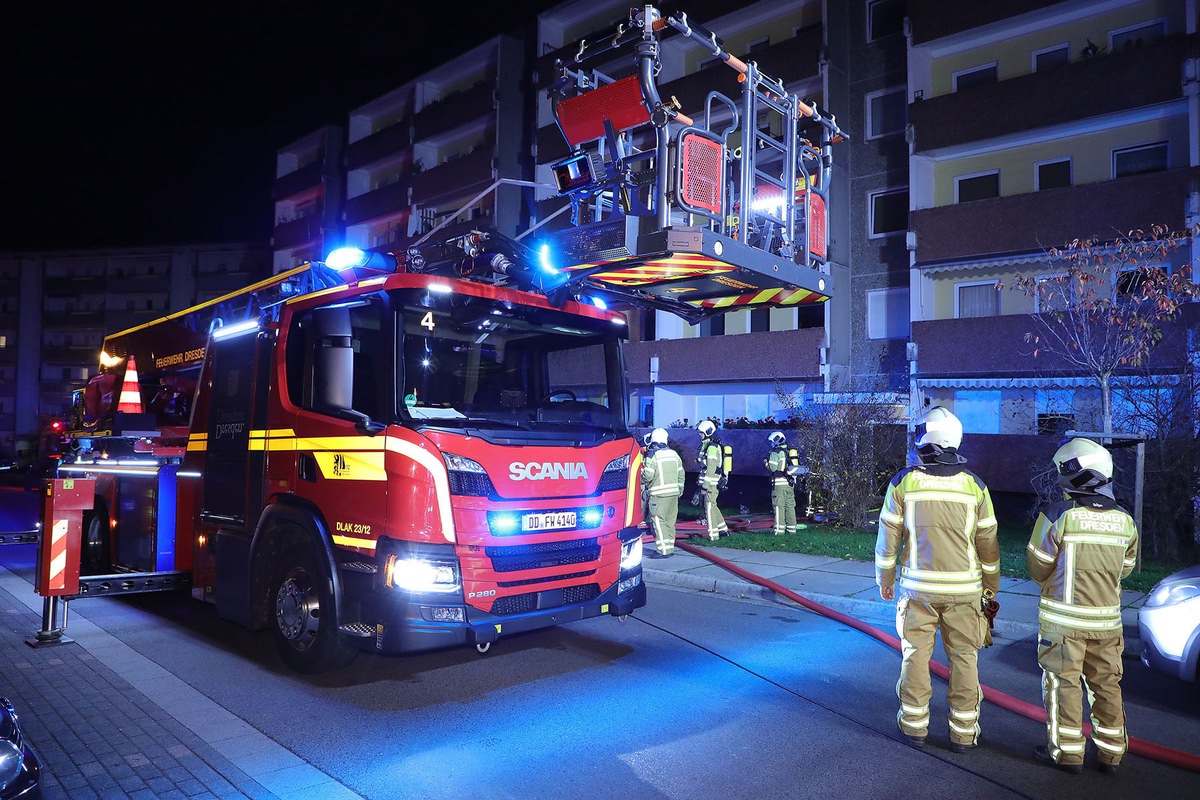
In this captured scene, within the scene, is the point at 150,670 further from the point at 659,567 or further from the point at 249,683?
the point at 659,567

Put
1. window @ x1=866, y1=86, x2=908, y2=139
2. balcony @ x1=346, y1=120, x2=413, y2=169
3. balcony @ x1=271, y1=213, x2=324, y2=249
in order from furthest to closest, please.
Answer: balcony @ x1=271, y1=213, x2=324, y2=249
balcony @ x1=346, y1=120, x2=413, y2=169
window @ x1=866, y1=86, x2=908, y2=139

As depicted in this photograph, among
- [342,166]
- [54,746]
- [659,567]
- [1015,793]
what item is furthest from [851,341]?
[342,166]

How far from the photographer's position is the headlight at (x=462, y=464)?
4.97 metres

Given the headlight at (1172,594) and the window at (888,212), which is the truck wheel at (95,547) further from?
the window at (888,212)

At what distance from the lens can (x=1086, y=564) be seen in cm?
418

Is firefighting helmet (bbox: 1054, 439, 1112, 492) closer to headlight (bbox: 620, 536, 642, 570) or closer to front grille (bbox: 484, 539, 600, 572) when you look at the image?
headlight (bbox: 620, 536, 642, 570)

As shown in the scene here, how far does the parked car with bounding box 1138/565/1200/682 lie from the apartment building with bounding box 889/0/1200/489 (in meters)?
12.2

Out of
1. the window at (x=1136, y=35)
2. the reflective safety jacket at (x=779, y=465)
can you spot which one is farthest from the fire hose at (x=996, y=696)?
the window at (x=1136, y=35)

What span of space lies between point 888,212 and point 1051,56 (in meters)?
5.22

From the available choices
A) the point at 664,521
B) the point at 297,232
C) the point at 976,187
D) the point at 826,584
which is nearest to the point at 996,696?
the point at 826,584

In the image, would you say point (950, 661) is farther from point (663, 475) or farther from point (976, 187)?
point (976, 187)

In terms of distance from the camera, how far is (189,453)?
7012mm

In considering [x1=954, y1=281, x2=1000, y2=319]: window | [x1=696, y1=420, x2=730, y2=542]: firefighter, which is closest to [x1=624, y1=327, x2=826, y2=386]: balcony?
[x1=954, y1=281, x2=1000, y2=319]: window

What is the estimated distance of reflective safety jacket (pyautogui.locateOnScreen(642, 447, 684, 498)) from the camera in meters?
11.3
